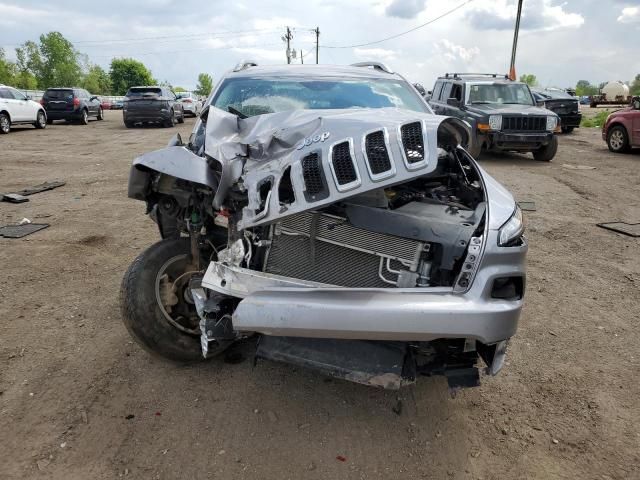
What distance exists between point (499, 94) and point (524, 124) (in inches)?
57.7

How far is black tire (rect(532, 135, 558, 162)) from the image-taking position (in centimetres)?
1133

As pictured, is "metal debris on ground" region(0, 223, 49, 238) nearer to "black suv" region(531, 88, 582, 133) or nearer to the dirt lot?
the dirt lot

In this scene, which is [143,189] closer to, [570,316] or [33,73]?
[570,316]

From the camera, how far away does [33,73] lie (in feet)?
242

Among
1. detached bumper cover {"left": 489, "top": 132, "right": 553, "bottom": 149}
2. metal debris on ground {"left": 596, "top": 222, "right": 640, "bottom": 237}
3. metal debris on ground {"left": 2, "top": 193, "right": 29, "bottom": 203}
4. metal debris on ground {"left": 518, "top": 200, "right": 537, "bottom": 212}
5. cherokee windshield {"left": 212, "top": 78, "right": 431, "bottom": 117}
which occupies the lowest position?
metal debris on ground {"left": 596, "top": 222, "right": 640, "bottom": 237}

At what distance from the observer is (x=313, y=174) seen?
2.30m

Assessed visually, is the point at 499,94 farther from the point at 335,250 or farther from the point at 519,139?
the point at 335,250

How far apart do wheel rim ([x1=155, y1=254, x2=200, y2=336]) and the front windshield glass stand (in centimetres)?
1034

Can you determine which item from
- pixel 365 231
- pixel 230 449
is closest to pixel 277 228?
pixel 365 231

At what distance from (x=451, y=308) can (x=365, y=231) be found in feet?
2.04

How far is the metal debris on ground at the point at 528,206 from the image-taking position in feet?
22.9

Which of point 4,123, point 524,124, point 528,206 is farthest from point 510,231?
point 4,123

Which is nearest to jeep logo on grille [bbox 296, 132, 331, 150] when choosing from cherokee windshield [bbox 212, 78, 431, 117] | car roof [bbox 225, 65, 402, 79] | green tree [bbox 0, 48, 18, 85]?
cherokee windshield [bbox 212, 78, 431, 117]

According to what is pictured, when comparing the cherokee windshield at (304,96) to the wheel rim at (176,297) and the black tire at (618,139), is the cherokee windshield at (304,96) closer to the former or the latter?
the wheel rim at (176,297)
